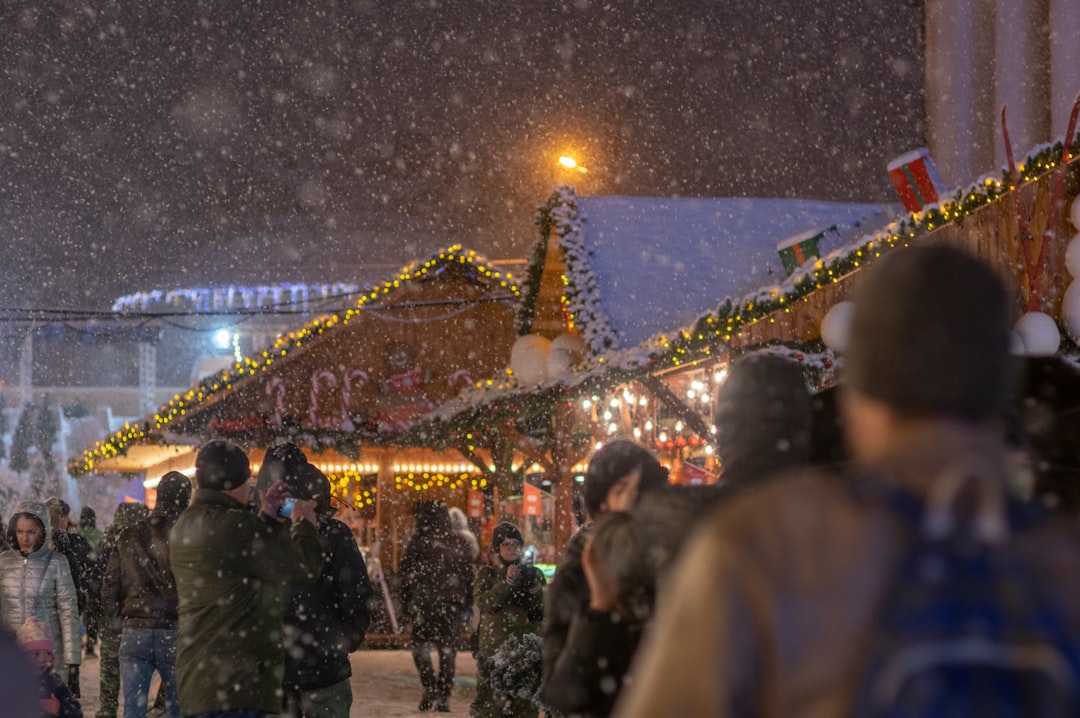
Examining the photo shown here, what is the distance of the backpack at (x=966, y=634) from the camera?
1.41m

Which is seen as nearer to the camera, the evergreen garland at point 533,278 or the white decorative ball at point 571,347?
the white decorative ball at point 571,347

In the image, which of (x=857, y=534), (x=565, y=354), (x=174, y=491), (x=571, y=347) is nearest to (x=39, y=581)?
(x=174, y=491)

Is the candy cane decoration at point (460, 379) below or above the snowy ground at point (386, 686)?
above

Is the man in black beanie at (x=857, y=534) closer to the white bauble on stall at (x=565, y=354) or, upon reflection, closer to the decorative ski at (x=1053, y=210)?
the decorative ski at (x=1053, y=210)

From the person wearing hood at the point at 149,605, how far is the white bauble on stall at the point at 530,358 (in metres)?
7.45

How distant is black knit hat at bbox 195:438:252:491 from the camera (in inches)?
220

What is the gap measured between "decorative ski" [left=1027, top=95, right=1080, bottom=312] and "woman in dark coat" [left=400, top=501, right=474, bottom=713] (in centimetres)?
816

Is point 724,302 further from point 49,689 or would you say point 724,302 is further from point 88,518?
point 88,518

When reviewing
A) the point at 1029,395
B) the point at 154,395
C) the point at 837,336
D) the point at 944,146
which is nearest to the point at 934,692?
the point at 1029,395

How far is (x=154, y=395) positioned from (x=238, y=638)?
88.7 meters

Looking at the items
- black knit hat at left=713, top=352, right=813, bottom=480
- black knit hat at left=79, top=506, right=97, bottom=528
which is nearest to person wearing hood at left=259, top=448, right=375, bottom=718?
black knit hat at left=713, top=352, right=813, bottom=480

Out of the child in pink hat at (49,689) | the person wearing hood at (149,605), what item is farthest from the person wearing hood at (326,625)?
the person wearing hood at (149,605)

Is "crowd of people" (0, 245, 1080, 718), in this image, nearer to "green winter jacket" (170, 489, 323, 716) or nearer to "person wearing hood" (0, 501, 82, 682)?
"green winter jacket" (170, 489, 323, 716)

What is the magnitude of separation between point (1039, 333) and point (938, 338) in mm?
4785
